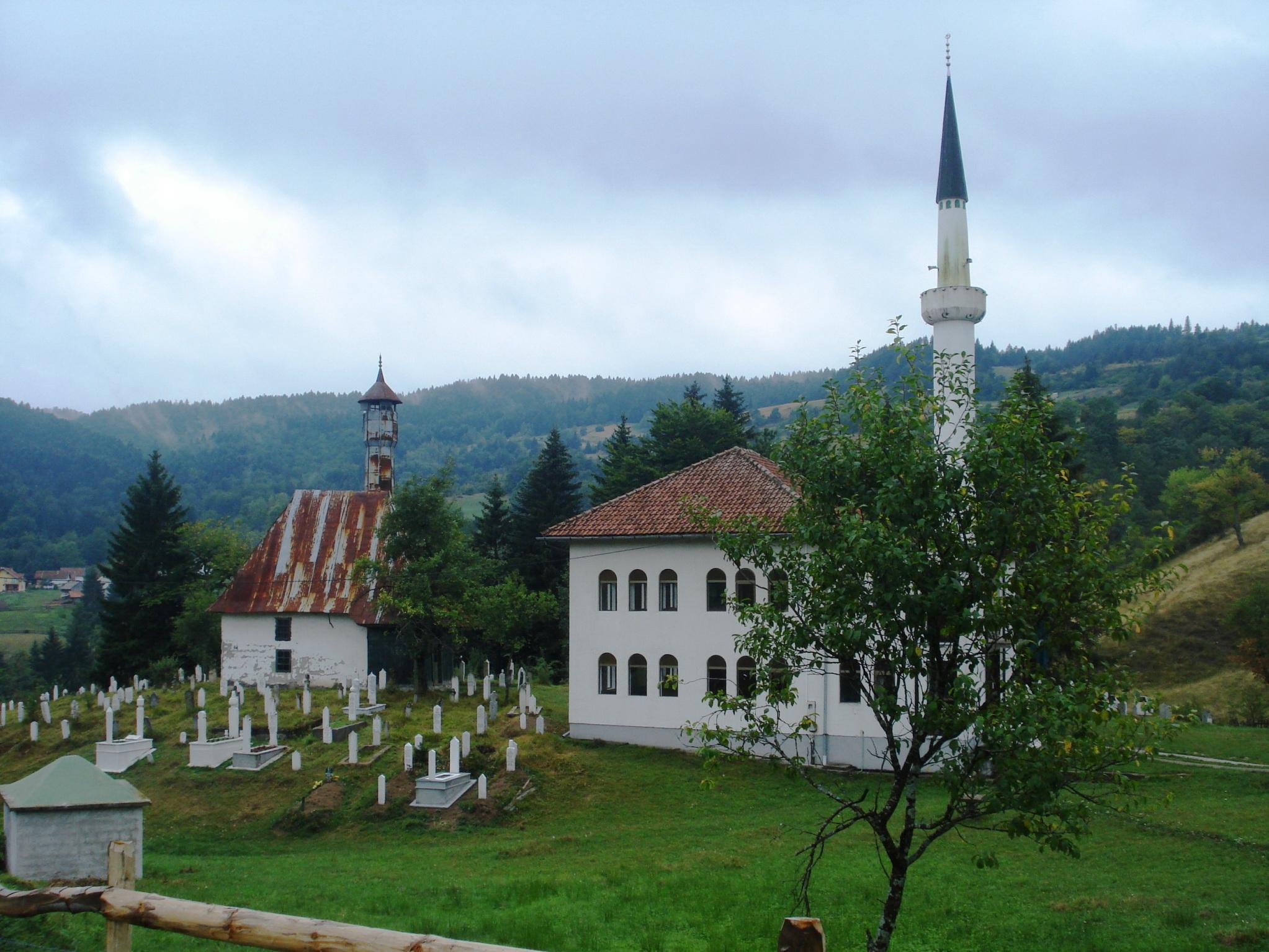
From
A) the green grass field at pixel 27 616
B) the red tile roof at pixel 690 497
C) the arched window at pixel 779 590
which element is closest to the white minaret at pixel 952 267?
the red tile roof at pixel 690 497

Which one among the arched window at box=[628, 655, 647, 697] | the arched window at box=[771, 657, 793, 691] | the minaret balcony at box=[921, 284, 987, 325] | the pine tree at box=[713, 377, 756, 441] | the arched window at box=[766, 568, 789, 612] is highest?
the pine tree at box=[713, 377, 756, 441]

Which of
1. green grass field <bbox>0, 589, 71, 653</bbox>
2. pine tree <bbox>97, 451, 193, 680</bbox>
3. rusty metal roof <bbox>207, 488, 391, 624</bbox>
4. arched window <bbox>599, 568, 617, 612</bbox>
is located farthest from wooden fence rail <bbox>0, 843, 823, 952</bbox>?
green grass field <bbox>0, 589, 71, 653</bbox>

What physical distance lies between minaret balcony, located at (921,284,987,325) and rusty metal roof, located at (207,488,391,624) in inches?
922

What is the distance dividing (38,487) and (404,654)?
168 metres

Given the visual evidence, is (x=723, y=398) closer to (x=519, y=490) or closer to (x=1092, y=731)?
(x=519, y=490)

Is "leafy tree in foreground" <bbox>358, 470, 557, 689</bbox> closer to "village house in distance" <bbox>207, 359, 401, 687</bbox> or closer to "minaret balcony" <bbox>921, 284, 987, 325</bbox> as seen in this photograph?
"village house in distance" <bbox>207, 359, 401, 687</bbox>

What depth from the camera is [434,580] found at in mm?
38156

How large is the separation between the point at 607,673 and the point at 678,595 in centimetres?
348

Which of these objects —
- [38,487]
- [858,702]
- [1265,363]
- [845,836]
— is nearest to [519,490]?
[858,702]

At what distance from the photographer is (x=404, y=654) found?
42.6 meters

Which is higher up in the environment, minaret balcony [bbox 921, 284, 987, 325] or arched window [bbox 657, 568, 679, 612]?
minaret balcony [bbox 921, 284, 987, 325]

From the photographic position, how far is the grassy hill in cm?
5278

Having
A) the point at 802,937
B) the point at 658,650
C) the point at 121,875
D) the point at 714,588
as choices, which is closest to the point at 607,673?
the point at 658,650

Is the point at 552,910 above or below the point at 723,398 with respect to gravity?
below
